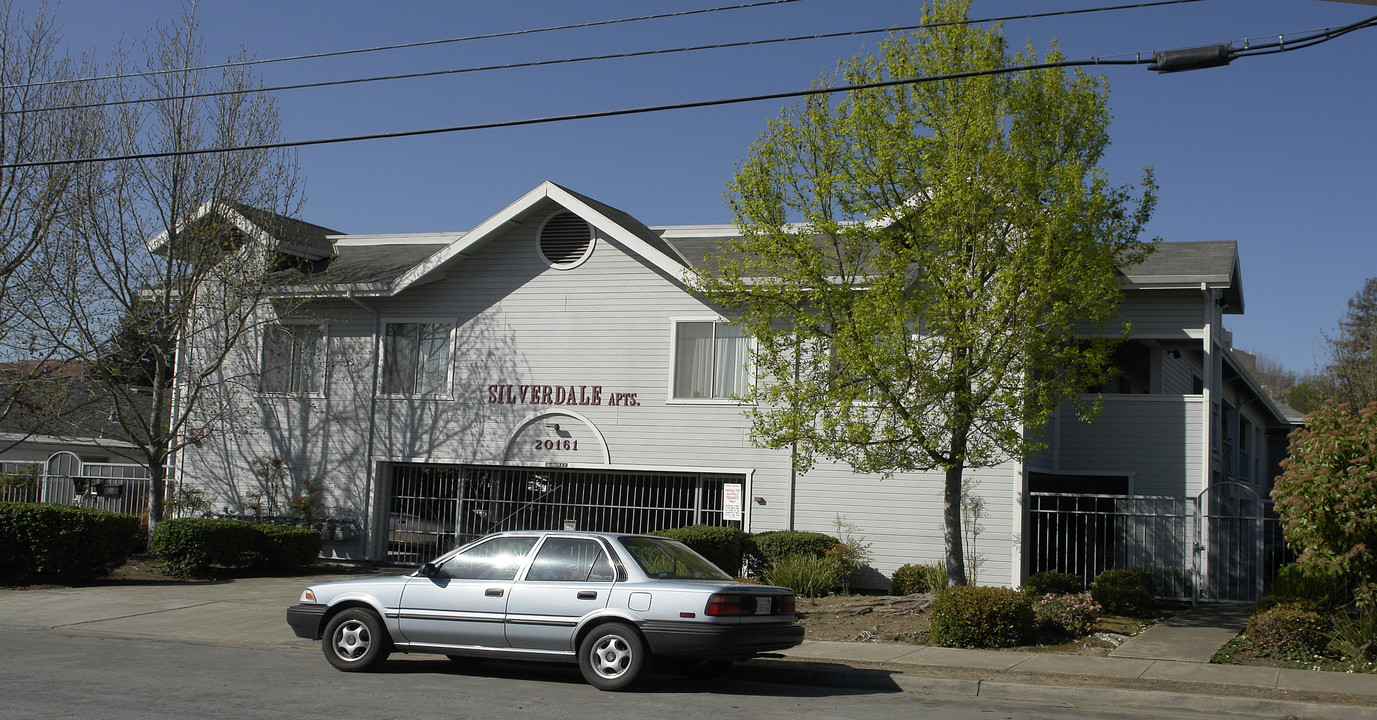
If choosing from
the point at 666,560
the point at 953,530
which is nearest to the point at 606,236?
the point at 953,530

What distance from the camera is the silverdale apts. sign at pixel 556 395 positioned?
20234 mm

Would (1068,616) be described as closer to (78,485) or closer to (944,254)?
(944,254)

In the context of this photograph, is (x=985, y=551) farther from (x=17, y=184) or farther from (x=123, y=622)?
(x=17, y=184)

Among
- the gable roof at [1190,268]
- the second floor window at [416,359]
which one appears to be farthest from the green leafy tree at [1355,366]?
the second floor window at [416,359]

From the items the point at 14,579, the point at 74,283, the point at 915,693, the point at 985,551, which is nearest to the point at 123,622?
the point at 14,579

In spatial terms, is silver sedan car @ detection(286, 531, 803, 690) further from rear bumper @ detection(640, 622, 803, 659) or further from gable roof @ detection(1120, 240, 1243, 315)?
gable roof @ detection(1120, 240, 1243, 315)

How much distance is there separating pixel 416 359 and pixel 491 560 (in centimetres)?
1193

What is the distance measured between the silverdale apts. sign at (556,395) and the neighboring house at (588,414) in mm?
40

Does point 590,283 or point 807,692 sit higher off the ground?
point 590,283

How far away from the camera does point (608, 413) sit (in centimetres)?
2027

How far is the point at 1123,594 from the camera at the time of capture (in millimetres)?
15656

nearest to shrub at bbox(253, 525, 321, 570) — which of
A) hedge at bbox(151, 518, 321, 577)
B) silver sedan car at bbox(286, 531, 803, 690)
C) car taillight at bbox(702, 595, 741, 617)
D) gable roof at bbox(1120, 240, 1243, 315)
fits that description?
hedge at bbox(151, 518, 321, 577)

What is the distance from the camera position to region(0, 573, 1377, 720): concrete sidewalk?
986 centimetres

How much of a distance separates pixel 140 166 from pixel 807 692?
16360 millimetres
